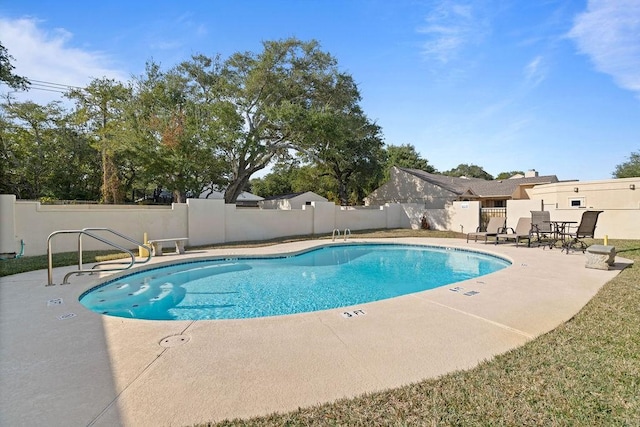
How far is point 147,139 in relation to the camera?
53.1 feet

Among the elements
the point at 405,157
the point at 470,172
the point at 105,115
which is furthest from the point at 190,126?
the point at 470,172

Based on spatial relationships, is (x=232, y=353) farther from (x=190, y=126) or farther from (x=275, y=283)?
(x=190, y=126)

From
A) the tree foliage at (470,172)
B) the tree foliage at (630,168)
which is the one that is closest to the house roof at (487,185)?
the tree foliage at (630,168)

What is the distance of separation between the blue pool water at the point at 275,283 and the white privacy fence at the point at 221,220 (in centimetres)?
334

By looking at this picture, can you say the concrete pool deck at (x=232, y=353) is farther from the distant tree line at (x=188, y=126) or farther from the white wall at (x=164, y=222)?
the distant tree line at (x=188, y=126)

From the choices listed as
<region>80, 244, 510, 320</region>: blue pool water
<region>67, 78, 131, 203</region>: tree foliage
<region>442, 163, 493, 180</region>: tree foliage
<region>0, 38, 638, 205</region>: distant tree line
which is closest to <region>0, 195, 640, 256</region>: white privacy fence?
<region>80, 244, 510, 320</region>: blue pool water

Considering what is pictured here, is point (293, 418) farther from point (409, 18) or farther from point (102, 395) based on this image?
point (409, 18)

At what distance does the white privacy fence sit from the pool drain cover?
881 centimetres

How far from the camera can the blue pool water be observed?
5.86 meters

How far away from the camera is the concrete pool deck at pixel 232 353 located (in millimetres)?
2318

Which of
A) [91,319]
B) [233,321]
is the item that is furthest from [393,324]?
[91,319]

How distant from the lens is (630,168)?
1348 inches

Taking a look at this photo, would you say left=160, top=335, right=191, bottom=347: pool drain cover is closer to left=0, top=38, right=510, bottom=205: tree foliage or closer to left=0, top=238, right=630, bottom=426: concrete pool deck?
left=0, top=238, right=630, bottom=426: concrete pool deck

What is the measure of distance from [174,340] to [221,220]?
10055mm
